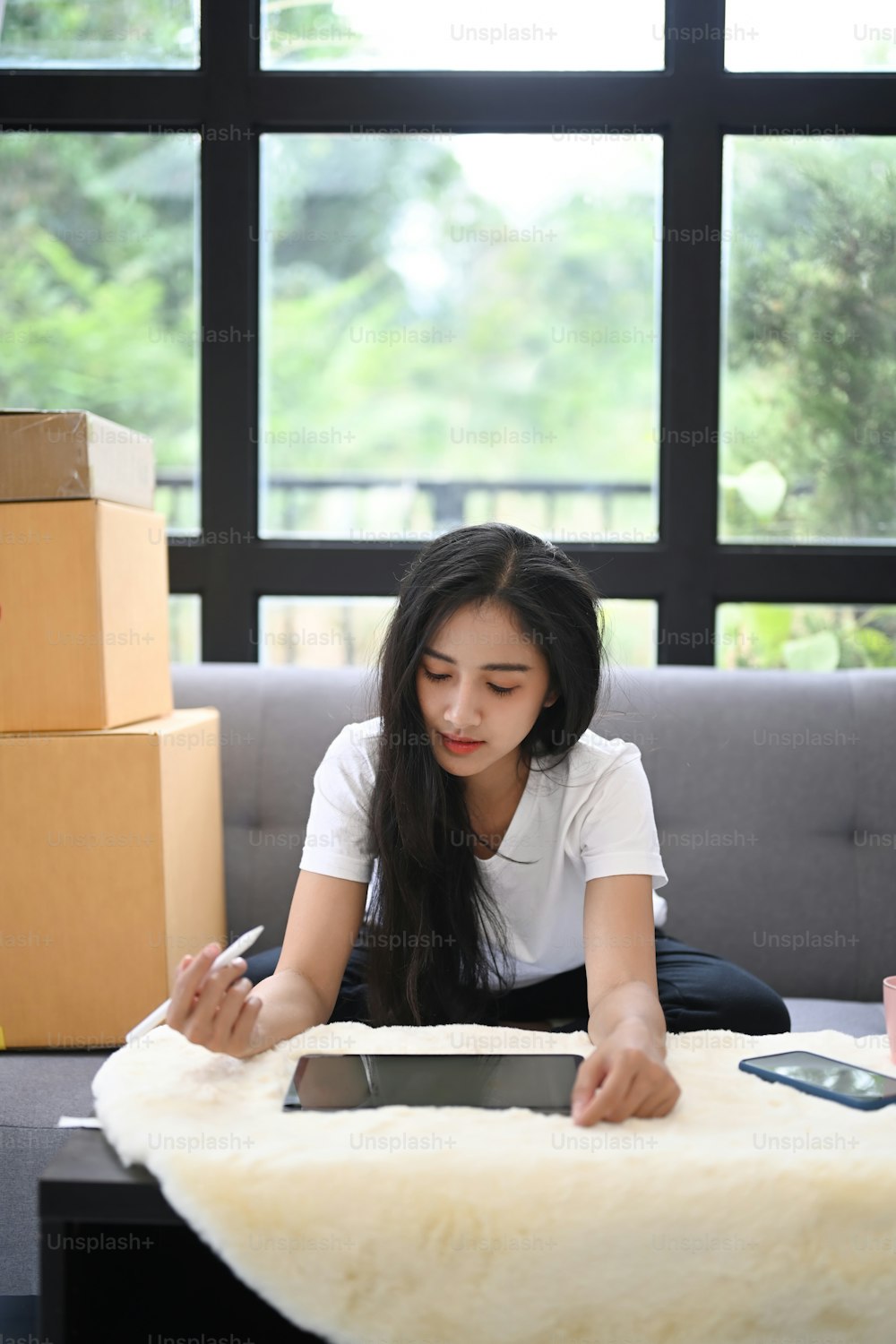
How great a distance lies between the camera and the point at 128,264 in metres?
2.40

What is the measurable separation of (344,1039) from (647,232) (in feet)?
5.95

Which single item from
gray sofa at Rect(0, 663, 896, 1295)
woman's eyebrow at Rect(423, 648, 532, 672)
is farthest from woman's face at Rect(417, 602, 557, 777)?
gray sofa at Rect(0, 663, 896, 1295)

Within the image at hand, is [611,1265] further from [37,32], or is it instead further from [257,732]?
[37,32]

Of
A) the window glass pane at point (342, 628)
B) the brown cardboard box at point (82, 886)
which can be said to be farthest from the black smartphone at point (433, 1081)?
the window glass pane at point (342, 628)

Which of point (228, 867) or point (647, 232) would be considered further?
point (647, 232)

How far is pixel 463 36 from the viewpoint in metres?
2.27

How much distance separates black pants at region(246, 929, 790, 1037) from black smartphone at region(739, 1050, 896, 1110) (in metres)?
0.37

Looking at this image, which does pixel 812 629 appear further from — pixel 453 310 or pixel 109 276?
pixel 109 276

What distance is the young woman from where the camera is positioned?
1310 mm

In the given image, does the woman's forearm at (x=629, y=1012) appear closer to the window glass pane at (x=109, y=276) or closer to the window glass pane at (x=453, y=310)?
the window glass pane at (x=453, y=310)

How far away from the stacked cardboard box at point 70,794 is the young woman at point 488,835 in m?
0.22

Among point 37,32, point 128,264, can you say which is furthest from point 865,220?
point 37,32

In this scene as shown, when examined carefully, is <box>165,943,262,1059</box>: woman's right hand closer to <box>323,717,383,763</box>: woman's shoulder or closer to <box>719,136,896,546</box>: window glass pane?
<box>323,717,383,763</box>: woman's shoulder

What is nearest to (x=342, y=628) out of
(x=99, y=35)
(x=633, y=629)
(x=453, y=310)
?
(x=633, y=629)
